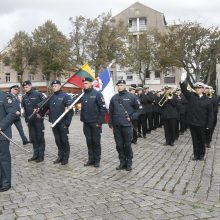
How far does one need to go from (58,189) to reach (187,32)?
32894mm

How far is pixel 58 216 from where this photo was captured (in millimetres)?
5410

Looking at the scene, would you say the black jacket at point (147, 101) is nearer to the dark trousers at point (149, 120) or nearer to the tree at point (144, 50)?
the dark trousers at point (149, 120)

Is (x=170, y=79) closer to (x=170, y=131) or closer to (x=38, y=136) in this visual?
(x=170, y=131)

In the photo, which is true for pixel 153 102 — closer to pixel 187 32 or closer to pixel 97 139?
pixel 97 139

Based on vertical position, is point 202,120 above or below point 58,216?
above

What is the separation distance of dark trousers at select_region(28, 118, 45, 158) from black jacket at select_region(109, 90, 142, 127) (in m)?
1.98

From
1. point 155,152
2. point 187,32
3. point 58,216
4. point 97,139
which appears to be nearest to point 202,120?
point 155,152

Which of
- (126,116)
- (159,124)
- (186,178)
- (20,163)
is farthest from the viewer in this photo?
(159,124)

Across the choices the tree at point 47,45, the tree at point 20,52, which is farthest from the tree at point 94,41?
the tree at point 20,52

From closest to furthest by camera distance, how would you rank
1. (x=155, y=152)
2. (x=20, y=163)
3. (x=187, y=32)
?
1. (x=20, y=163)
2. (x=155, y=152)
3. (x=187, y=32)

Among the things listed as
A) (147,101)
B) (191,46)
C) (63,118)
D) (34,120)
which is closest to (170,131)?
(147,101)

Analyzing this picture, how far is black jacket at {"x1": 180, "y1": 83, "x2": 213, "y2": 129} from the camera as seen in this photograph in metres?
9.62

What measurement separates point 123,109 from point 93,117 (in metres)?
0.73

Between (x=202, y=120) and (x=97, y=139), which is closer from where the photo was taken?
(x=97, y=139)
